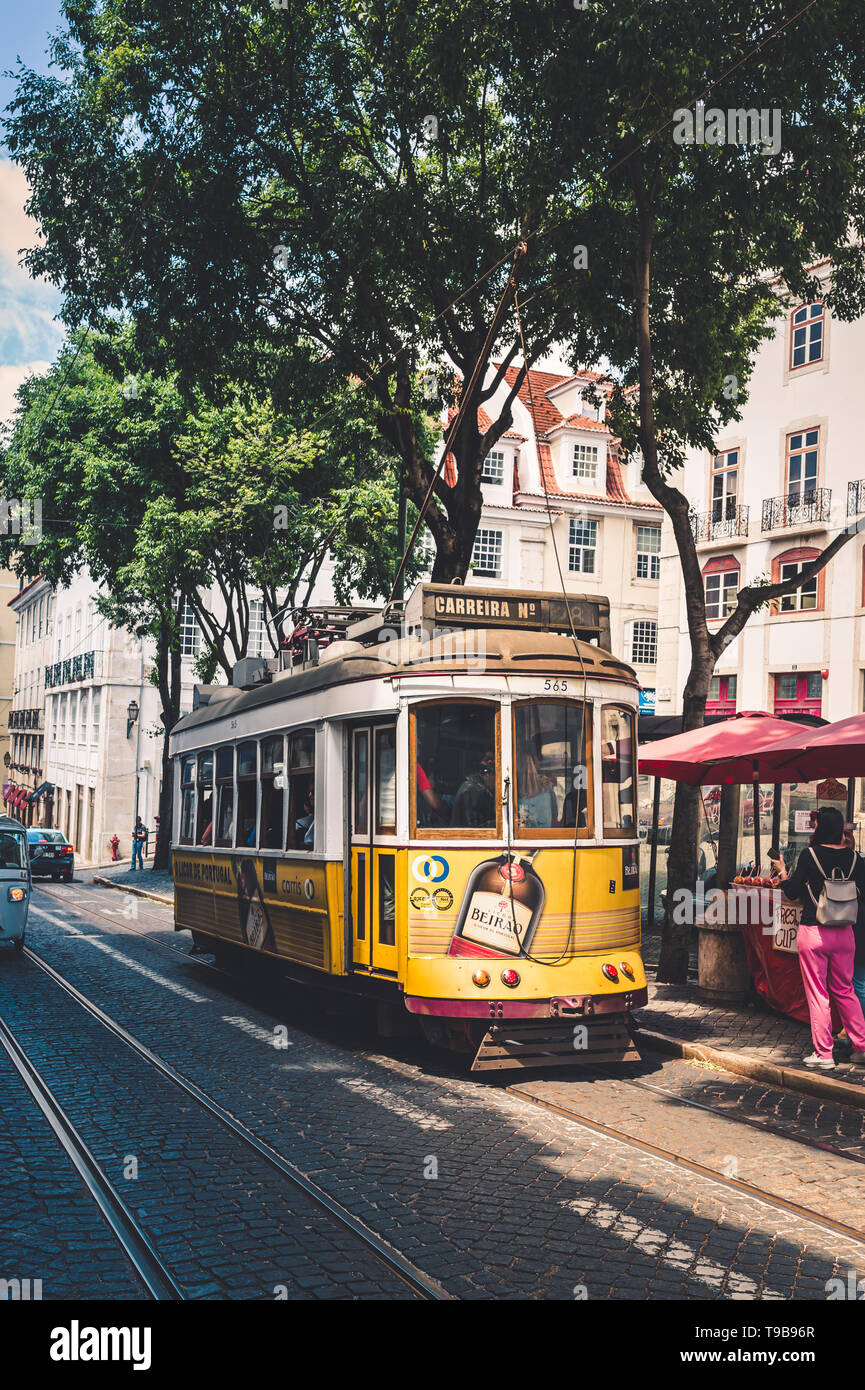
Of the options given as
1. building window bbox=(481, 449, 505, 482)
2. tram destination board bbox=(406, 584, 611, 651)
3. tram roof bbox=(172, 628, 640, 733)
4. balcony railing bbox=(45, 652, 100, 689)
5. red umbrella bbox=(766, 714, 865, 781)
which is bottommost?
red umbrella bbox=(766, 714, 865, 781)

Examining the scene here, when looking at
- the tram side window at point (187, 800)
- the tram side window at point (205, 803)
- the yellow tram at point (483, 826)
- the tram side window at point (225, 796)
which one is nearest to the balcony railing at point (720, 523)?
the tram side window at point (187, 800)

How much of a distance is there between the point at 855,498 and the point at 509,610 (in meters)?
23.2

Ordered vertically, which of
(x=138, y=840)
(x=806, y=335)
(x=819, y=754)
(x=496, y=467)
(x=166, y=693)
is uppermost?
(x=806, y=335)

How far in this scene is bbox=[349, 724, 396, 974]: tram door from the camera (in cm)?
970

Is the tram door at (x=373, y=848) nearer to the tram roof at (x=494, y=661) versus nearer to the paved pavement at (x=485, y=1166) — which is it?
the tram roof at (x=494, y=661)

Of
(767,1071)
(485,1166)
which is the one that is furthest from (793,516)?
(485,1166)

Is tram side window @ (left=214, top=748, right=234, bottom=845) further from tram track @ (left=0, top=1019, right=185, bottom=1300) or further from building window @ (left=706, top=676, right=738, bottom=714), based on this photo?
building window @ (left=706, top=676, right=738, bottom=714)

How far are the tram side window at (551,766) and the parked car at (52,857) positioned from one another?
29.5 meters

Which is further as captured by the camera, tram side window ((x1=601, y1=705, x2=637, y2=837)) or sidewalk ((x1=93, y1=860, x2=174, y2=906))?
sidewalk ((x1=93, y1=860, x2=174, y2=906))

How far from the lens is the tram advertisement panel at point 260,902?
10.8 metres

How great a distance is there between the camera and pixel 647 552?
1811 inches

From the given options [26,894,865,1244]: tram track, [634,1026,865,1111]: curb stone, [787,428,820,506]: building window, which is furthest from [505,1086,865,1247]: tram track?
[787,428,820,506]: building window

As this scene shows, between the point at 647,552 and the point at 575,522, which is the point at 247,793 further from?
the point at 647,552

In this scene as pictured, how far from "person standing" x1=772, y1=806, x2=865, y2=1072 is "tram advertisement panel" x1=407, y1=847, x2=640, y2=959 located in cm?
159
